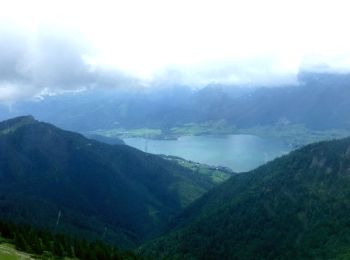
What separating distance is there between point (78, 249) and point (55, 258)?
1491 centimetres

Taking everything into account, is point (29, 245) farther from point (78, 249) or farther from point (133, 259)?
point (133, 259)

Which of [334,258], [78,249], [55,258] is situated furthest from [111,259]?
[334,258]

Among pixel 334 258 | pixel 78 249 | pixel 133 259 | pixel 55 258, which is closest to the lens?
pixel 55 258

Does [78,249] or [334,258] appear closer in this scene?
[78,249]

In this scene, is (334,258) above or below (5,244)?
below

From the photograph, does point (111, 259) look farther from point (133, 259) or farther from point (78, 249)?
point (133, 259)

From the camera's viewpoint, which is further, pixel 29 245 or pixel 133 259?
pixel 133 259

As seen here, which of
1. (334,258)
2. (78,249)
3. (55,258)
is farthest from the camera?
(334,258)

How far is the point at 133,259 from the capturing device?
466 feet

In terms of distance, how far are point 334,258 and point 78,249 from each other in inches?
4361

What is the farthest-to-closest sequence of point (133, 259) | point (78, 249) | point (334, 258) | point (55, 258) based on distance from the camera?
point (334, 258)
point (133, 259)
point (78, 249)
point (55, 258)

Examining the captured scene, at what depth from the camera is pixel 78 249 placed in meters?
123

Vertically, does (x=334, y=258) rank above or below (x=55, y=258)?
below

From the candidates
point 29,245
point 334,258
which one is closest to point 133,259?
point 29,245
